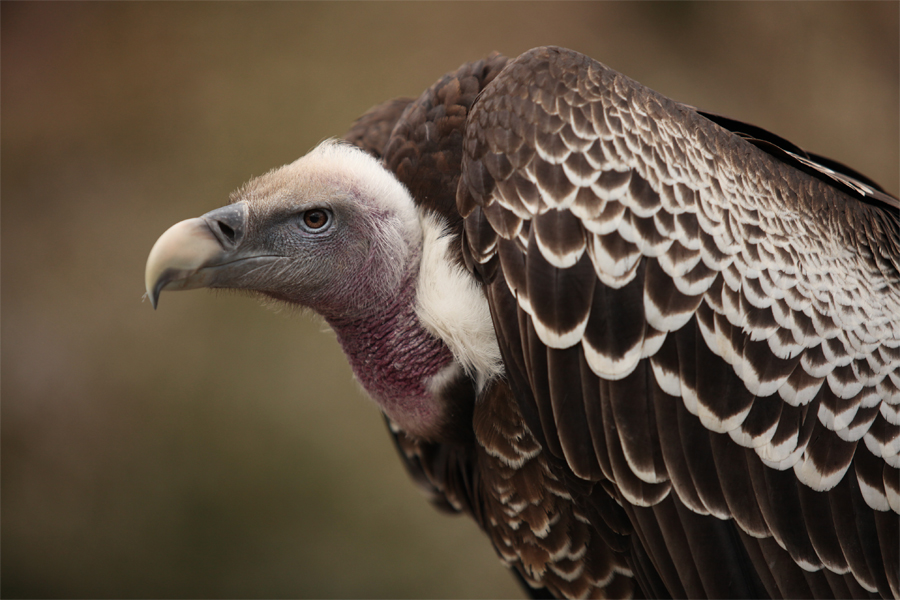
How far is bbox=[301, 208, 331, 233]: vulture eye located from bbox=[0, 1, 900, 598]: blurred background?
3.31 meters

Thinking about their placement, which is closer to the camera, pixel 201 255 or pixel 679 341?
pixel 679 341

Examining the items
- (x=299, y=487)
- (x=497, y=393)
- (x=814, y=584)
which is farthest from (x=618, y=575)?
(x=299, y=487)

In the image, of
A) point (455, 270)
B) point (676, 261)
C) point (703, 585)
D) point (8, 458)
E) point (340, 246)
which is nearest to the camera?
point (676, 261)

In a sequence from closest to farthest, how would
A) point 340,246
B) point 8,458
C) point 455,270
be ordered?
point 455,270 < point 340,246 < point 8,458

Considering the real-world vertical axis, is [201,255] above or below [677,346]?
above

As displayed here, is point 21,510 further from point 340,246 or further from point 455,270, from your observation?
point 455,270

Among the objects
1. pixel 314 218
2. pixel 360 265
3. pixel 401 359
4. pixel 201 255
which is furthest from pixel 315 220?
pixel 401 359

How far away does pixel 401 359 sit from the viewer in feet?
7.50

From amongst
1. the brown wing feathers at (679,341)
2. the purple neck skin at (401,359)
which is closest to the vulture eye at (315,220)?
the purple neck skin at (401,359)

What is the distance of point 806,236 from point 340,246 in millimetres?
1545

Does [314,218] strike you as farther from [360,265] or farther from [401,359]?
[401,359]

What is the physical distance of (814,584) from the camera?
1908 millimetres

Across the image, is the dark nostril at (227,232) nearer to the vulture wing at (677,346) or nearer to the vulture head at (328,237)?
the vulture head at (328,237)

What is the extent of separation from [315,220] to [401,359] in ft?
1.94
